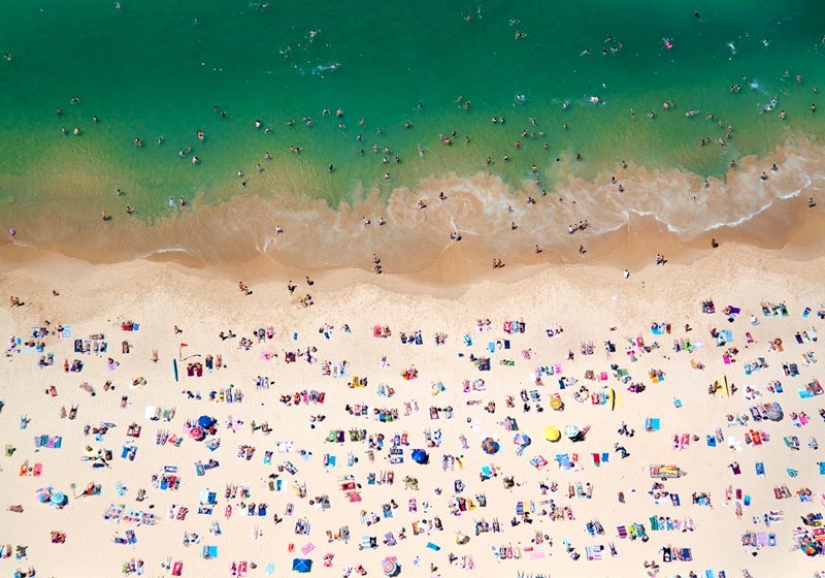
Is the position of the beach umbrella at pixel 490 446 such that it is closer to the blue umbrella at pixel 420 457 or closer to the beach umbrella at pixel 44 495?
the blue umbrella at pixel 420 457

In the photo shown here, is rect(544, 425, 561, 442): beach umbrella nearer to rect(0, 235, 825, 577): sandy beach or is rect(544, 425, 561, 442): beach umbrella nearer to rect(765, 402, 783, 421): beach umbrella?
rect(0, 235, 825, 577): sandy beach

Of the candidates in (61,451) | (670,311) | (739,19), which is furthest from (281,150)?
(739,19)

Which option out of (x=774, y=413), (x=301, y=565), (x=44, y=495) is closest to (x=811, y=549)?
(x=774, y=413)

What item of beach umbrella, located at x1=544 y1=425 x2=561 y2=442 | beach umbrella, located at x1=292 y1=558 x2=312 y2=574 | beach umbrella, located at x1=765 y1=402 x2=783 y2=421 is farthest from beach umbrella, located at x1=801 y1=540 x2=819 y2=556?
beach umbrella, located at x1=292 y1=558 x2=312 y2=574

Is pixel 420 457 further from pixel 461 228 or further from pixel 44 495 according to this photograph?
pixel 44 495

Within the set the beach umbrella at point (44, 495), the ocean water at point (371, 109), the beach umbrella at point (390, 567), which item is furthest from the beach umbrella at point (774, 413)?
the beach umbrella at point (44, 495)

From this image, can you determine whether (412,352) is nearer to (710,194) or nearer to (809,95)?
(710,194)
